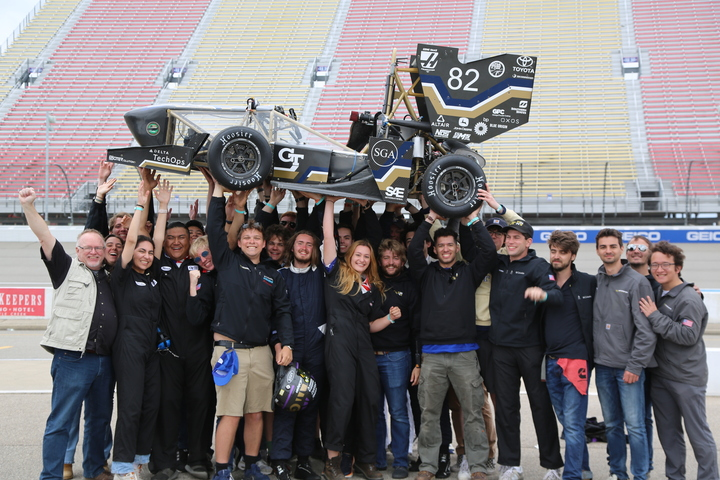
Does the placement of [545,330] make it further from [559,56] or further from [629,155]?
[559,56]

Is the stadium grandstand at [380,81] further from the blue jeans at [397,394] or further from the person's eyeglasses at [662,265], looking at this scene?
the blue jeans at [397,394]

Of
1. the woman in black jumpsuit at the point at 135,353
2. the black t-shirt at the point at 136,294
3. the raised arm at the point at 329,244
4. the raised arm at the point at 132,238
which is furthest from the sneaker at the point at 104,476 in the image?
the raised arm at the point at 329,244

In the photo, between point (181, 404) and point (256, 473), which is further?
point (181, 404)

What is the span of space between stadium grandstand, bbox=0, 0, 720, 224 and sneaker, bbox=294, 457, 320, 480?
18285mm

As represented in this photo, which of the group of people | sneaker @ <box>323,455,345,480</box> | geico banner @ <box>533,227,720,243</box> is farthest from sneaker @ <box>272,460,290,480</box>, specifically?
geico banner @ <box>533,227,720,243</box>

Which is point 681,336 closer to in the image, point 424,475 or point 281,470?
point 424,475

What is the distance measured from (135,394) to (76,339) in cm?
60

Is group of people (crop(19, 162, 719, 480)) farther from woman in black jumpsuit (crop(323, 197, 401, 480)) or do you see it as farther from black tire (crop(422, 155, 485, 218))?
black tire (crop(422, 155, 485, 218))

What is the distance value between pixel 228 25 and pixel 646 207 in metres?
24.7

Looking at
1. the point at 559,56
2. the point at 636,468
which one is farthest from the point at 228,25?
the point at 636,468

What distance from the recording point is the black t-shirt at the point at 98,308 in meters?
4.63

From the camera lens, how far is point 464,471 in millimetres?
5074

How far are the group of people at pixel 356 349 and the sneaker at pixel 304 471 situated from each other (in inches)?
0.7

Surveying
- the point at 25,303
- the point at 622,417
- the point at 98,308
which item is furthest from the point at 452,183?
the point at 25,303
